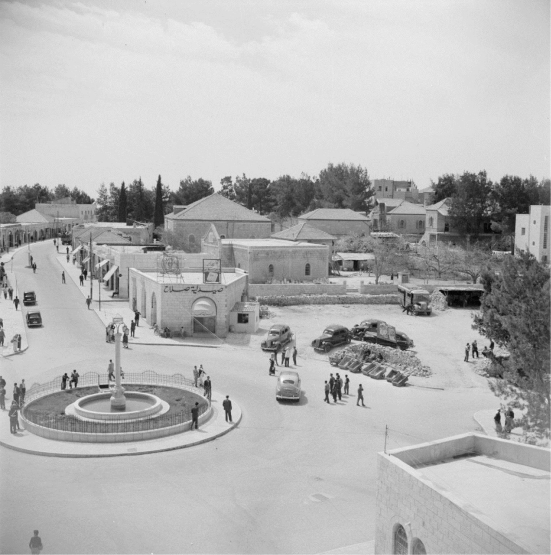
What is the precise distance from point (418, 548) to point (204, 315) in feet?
84.4

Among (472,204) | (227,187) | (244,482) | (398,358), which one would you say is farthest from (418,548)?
(227,187)

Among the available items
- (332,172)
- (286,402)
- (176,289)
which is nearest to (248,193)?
(332,172)

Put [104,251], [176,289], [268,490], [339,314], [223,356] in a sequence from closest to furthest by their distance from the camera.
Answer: [268,490]
[223,356]
[176,289]
[339,314]
[104,251]

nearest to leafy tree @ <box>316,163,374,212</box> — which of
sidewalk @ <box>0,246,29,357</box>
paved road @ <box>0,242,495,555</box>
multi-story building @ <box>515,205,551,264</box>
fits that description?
multi-story building @ <box>515,205,551,264</box>

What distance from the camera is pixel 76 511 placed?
15.4 m

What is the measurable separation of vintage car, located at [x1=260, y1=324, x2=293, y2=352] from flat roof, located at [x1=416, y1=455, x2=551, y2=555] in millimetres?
20383

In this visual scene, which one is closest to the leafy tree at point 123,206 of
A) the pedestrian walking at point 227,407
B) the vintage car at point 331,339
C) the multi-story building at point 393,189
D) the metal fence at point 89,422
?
the multi-story building at point 393,189

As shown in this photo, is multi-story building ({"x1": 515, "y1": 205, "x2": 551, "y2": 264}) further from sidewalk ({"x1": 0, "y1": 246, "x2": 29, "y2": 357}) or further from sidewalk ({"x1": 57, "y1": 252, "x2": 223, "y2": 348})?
sidewalk ({"x1": 0, "y1": 246, "x2": 29, "y2": 357})

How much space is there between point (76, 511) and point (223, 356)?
16862 mm

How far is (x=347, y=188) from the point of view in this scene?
102000 mm

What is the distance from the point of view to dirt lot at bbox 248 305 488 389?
30.9m

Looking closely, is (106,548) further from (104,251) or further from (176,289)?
(104,251)

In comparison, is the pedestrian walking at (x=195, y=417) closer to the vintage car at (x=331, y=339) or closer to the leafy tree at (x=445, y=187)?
the vintage car at (x=331, y=339)

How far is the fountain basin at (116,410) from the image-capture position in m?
21.5
